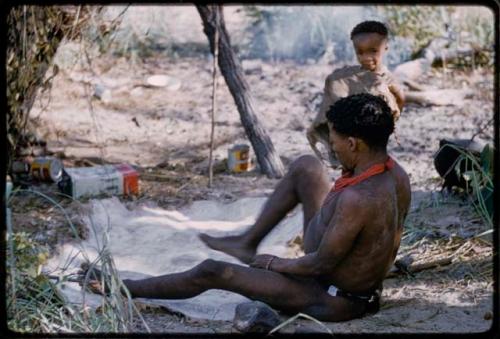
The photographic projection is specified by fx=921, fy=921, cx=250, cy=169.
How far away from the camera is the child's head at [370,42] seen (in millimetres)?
4773

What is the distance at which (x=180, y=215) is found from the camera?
6.04 meters

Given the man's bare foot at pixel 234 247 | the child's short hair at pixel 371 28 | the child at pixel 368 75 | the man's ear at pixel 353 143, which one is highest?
the child's short hair at pixel 371 28

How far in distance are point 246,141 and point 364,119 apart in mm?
3954

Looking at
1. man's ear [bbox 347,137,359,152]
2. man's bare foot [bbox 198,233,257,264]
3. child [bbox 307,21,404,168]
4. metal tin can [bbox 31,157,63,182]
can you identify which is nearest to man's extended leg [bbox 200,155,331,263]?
man's bare foot [bbox 198,233,257,264]

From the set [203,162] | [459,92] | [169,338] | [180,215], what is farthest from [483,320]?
[459,92]

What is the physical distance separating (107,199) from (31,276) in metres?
2.21

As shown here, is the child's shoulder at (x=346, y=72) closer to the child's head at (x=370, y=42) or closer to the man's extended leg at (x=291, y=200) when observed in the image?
the child's head at (x=370, y=42)

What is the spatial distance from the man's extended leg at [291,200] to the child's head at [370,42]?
2.54ft

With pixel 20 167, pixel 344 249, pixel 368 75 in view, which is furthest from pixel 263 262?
pixel 20 167

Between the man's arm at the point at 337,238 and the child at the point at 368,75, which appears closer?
the man's arm at the point at 337,238

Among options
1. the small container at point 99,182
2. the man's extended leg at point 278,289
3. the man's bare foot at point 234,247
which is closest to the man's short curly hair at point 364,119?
the man's extended leg at point 278,289

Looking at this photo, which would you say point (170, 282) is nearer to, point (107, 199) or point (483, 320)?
point (483, 320)

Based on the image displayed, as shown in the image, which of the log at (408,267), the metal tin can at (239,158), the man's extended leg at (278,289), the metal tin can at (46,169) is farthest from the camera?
the metal tin can at (239,158)

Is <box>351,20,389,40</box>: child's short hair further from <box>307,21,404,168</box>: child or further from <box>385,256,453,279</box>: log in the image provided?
<box>385,256,453,279</box>: log
